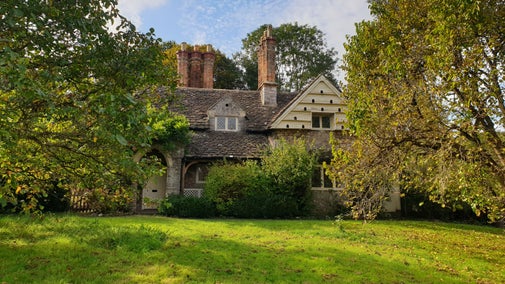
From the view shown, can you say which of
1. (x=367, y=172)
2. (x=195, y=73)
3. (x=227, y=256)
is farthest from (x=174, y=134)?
(x=367, y=172)

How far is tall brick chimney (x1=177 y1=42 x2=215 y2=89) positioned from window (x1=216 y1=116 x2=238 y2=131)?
5193 millimetres

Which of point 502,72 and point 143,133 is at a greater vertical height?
point 502,72

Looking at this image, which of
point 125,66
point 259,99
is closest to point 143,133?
point 125,66

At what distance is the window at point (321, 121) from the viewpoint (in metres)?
22.5

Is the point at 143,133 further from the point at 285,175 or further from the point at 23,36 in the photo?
the point at 285,175

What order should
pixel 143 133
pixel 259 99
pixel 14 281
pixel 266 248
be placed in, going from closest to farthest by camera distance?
pixel 143 133, pixel 14 281, pixel 266 248, pixel 259 99

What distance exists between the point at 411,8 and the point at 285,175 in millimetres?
10028

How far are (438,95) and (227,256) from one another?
6.62 m

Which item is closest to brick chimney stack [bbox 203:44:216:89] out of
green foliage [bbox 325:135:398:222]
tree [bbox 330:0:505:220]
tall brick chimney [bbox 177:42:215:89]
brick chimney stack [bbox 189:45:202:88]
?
tall brick chimney [bbox 177:42:215:89]

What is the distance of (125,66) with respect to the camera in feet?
23.1

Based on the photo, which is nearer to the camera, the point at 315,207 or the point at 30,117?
the point at 30,117

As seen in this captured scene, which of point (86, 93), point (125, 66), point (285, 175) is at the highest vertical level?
point (125, 66)

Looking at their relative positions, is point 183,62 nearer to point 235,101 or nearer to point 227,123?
point 235,101

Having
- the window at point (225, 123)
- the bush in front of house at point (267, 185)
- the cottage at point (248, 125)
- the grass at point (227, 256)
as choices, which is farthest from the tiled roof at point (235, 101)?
the grass at point (227, 256)
